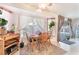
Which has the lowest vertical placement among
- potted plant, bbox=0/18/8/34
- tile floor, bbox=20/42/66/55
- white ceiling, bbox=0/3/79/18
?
tile floor, bbox=20/42/66/55

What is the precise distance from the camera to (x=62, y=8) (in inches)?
84.7

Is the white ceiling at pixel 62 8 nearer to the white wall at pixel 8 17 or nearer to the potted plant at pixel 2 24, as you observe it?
the white wall at pixel 8 17

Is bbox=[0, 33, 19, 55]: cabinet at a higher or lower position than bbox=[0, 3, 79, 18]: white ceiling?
lower

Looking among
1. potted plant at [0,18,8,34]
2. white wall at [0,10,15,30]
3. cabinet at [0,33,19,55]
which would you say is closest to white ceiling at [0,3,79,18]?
white wall at [0,10,15,30]

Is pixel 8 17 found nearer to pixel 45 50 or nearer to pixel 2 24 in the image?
pixel 2 24

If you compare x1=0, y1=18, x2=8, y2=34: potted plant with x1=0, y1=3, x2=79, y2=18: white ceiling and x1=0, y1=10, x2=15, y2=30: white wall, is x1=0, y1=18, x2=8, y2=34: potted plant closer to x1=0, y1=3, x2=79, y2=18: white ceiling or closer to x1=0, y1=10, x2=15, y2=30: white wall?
x1=0, y1=10, x2=15, y2=30: white wall

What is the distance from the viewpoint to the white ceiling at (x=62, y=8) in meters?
2.14

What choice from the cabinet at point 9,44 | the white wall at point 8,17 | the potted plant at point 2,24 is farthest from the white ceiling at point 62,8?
the cabinet at point 9,44

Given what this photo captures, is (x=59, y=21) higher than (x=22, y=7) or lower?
lower

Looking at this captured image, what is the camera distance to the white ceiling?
2.14 meters
